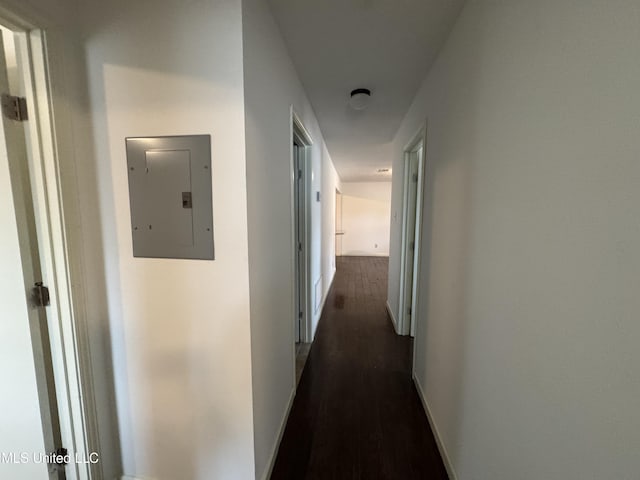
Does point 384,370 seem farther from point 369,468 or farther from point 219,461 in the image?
point 219,461

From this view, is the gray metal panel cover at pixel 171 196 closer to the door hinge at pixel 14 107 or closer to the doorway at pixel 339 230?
the door hinge at pixel 14 107

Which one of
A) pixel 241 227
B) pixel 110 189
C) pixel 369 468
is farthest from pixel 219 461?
pixel 110 189

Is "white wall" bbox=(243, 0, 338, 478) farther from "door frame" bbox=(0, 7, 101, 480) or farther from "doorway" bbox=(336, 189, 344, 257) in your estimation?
"doorway" bbox=(336, 189, 344, 257)

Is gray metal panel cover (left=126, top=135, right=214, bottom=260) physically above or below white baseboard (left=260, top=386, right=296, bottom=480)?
above

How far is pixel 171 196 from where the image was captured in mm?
1182

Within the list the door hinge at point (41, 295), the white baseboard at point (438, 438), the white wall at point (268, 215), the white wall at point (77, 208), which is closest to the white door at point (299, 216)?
the white wall at point (268, 215)

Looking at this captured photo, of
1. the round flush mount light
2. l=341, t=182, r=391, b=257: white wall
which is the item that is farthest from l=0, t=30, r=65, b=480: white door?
l=341, t=182, r=391, b=257: white wall

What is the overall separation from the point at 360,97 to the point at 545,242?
191cm

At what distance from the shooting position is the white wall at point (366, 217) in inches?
330

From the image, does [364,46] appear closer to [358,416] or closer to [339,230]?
[358,416]

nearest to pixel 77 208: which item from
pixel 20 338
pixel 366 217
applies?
pixel 20 338

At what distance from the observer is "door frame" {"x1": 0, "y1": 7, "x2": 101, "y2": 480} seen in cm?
105

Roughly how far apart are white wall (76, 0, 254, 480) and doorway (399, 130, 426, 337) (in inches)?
80.6

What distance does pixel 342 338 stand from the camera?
3.07m
